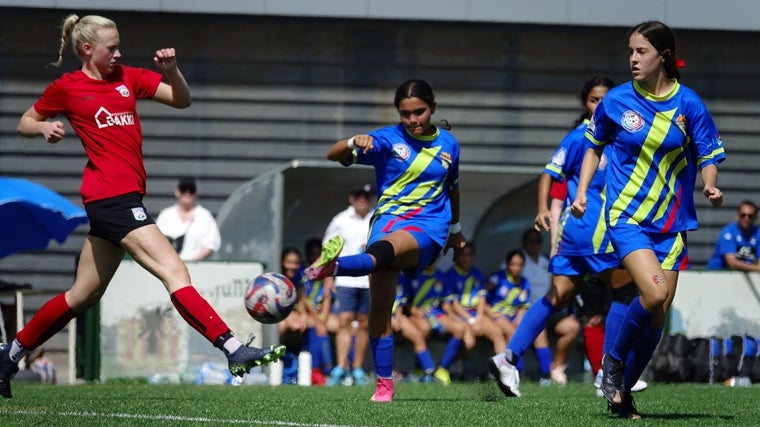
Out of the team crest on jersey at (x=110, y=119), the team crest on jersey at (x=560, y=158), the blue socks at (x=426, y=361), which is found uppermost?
the team crest on jersey at (x=110, y=119)

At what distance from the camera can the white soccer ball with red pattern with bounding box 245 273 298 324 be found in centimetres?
744

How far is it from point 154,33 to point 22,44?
4.92 feet

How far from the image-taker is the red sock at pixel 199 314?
721 centimetres

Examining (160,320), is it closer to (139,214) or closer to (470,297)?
(470,297)

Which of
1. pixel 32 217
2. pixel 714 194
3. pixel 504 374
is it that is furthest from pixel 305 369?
pixel 714 194

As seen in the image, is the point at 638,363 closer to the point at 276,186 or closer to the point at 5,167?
the point at 276,186

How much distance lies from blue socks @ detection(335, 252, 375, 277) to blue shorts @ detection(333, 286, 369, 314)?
5952 mm

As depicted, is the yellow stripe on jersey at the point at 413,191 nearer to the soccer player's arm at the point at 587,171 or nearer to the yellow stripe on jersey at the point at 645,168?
the soccer player's arm at the point at 587,171

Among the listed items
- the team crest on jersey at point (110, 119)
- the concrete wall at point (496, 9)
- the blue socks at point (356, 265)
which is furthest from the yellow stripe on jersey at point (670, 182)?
the concrete wall at point (496, 9)

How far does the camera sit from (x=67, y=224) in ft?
44.6

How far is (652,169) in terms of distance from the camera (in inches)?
278

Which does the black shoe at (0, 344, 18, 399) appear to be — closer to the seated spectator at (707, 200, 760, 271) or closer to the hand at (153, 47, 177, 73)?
the hand at (153, 47, 177, 73)

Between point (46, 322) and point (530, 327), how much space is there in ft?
10.5

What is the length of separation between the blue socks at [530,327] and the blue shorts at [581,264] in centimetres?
24
